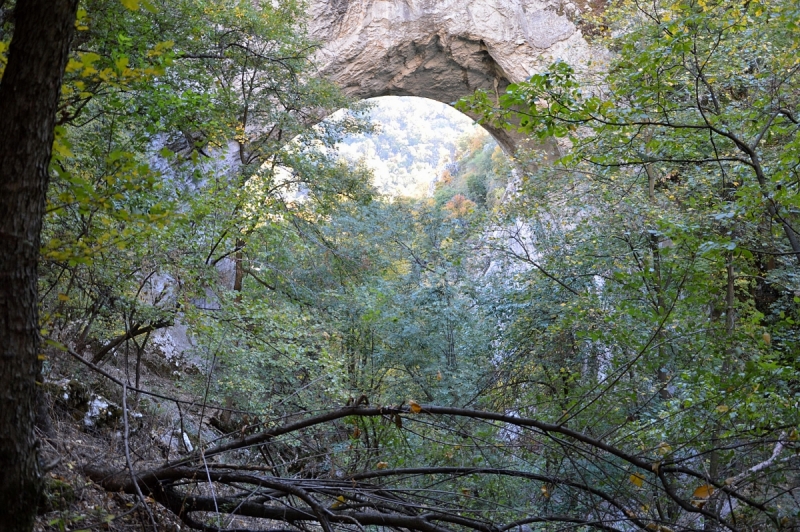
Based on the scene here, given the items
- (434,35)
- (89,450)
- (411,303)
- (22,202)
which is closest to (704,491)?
(22,202)

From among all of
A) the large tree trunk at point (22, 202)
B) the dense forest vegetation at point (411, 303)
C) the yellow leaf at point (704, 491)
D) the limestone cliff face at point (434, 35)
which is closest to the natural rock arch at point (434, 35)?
the limestone cliff face at point (434, 35)

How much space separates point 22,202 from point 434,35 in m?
14.1

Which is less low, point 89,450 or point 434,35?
point 434,35

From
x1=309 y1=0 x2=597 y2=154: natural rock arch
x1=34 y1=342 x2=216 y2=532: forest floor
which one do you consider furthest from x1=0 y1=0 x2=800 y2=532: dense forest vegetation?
x1=309 y1=0 x2=597 y2=154: natural rock arch

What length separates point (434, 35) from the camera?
47.3ft

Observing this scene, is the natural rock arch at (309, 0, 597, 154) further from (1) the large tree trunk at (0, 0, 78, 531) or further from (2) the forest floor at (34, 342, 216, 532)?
(1) the large tree trunk at (0, 0, 78, 531)

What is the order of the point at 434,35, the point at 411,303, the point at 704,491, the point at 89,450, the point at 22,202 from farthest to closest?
1. the point at 434,35
2. the point at 411,303
3. the point at 89,450
4. the point at 704,491
5. the point at 22,202

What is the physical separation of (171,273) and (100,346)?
165cm

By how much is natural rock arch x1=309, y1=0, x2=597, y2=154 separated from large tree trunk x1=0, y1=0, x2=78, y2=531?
1292 centimetres

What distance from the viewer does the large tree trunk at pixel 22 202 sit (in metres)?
1.43

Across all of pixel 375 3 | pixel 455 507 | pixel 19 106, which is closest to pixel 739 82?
pixel 455 507

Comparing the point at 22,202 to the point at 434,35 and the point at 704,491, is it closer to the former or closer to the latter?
the point at 704,491

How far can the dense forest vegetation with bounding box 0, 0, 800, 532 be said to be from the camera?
2328mm

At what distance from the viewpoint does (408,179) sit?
4359 centimetres
